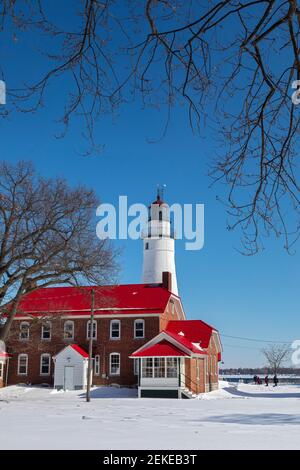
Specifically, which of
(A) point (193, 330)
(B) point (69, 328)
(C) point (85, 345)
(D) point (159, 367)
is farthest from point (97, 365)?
(A) point (193, 330)

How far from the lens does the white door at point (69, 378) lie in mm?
45531

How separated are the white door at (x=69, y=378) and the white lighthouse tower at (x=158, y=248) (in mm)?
13205

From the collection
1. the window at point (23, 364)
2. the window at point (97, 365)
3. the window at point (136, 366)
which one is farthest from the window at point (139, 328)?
the window at point (23, 364)

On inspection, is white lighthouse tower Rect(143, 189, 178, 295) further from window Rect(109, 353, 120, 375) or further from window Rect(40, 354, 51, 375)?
window Rect(40, 354, 51, 375)

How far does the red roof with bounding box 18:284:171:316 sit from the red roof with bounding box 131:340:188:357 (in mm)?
4776

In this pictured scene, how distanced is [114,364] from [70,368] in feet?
12.3

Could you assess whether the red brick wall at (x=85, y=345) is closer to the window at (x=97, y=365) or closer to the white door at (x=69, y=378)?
the window at (x=97, y=365)

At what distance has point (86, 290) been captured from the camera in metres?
32.8

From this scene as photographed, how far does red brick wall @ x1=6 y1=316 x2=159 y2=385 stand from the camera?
46.2 metres

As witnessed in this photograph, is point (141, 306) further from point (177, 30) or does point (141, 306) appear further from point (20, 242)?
point (177, 30)

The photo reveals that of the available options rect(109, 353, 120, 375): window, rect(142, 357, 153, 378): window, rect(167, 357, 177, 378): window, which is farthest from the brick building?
rect(167, 357, 177, 378): window
